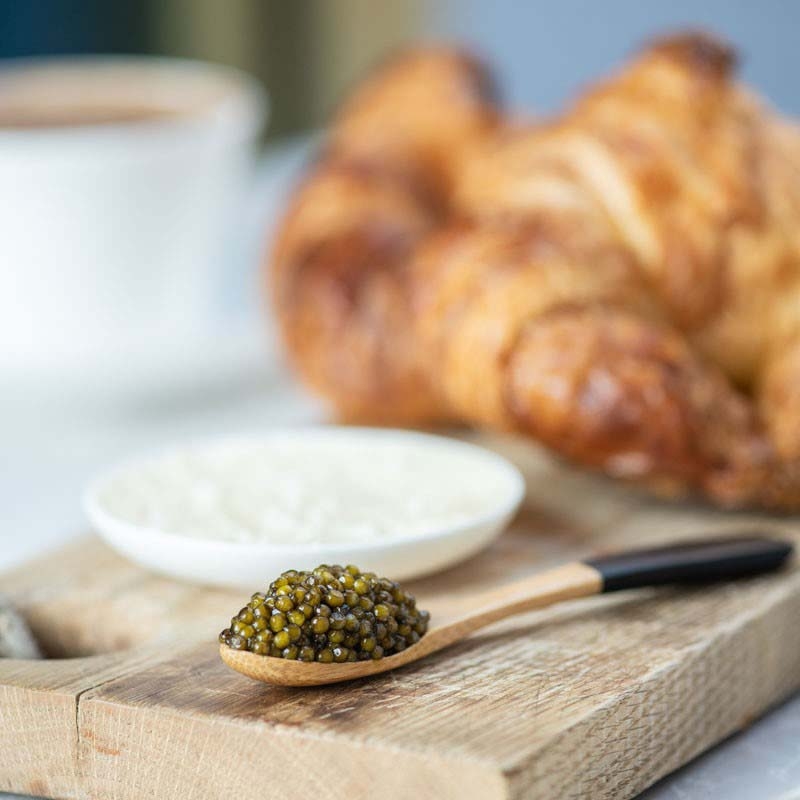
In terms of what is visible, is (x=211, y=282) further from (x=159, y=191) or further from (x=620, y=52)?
(x=620, y=52)

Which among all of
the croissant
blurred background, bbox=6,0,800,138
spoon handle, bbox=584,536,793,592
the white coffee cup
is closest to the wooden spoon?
spoon handle, bbox=584,536,793,592

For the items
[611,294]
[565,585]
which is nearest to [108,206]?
[611,294]

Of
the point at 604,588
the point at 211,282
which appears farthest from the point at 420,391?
the point at 211,282

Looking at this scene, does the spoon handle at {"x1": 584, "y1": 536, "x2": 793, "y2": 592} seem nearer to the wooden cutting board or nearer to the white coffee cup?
the wooden cutting board

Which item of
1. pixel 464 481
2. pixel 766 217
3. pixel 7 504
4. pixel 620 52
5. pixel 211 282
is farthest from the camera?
pixel 620 52

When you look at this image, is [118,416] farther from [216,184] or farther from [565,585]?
[565,585]

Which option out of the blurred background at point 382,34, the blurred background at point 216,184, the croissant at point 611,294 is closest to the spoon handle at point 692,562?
the croissant at point 611,294

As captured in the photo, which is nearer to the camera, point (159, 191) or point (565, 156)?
point (565, 156)

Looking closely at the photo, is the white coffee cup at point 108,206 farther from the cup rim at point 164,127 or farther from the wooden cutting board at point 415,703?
the wooden cutting board at point 415,703
